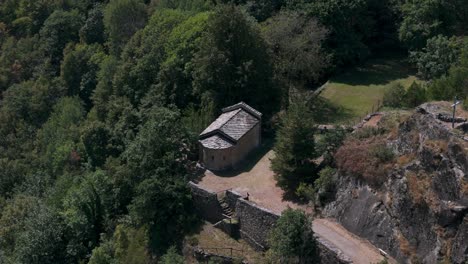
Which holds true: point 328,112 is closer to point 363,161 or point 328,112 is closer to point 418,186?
point 363,161

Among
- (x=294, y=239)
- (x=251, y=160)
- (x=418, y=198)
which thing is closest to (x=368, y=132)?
(x=418, y=198)

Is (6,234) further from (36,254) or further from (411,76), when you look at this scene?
(411,76)

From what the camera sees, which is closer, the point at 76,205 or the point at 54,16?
the point at 76,205

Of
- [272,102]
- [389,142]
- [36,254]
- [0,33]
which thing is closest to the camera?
[389,142]

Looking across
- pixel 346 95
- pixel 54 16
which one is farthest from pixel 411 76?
pixel 54 16

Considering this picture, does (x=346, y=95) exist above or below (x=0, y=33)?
above

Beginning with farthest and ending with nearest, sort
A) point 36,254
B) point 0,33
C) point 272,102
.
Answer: point 0,33 < point 272,102 < point 36,254
